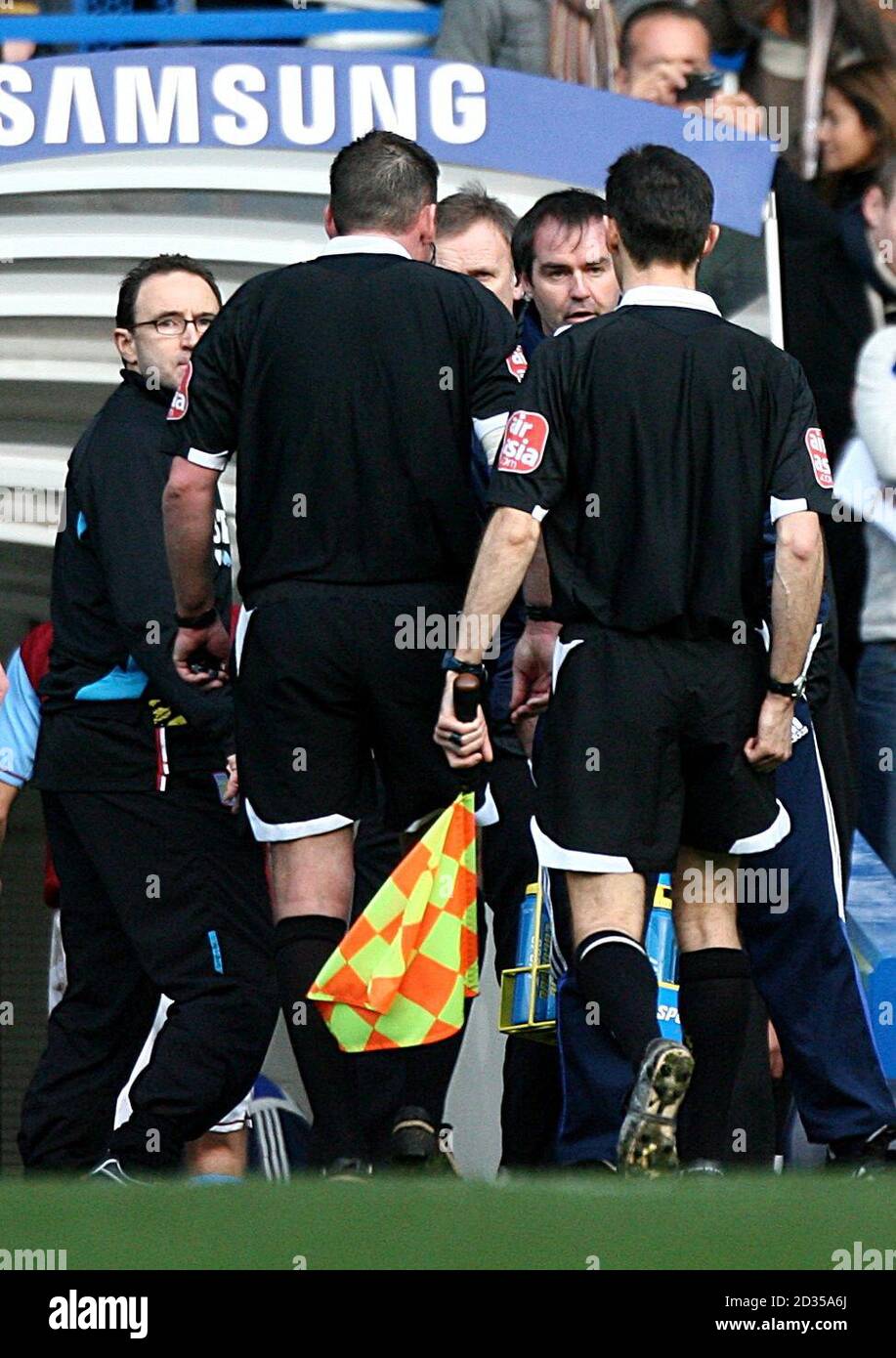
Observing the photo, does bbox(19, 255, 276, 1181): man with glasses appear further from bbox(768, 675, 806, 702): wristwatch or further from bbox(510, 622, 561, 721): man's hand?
bbox(768, 675, 806, 702): wristwatch

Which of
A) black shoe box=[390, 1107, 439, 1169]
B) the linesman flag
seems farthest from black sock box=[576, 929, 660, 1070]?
black shoe box=[390, 1107, 439, 1169]

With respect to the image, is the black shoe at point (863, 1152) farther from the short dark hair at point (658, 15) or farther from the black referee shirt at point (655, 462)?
the short dark hair at point (658, 15)

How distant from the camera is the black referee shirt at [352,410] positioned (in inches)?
201

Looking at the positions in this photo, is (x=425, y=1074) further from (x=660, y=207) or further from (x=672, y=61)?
(x=672, y=61)

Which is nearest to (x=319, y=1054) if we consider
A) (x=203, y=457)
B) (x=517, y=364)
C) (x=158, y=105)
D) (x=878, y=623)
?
(x=203, y=457)

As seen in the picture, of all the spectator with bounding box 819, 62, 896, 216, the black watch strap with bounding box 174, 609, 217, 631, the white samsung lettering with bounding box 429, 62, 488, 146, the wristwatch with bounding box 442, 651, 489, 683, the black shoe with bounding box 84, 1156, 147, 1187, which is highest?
the white samsung lettering with bounding box 429, 62, 488, 146

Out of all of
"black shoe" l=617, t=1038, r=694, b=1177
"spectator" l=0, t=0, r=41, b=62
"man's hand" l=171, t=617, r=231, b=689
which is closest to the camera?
"black shoe" l=617, t=1038, r=694, b=1177

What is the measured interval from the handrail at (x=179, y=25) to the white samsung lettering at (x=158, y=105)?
313 mm

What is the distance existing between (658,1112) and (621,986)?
13.5 inches

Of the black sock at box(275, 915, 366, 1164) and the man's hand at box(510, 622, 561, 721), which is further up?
the man's hand at box(510, 622, 561, 721)

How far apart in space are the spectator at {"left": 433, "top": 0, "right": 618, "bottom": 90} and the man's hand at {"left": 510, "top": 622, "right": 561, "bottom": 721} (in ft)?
9.02

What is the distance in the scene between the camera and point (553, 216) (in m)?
6.14

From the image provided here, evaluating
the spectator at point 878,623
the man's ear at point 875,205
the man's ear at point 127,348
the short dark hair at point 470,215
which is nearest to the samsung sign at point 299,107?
the man's ear at point 875,205

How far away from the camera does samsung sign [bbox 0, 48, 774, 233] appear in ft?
24.6
